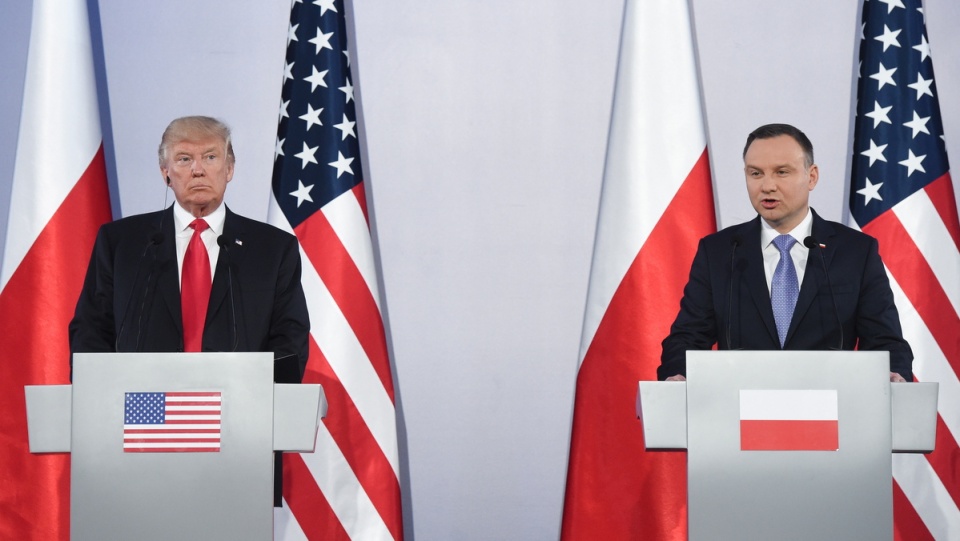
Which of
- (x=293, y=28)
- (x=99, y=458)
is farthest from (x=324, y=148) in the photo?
(x=99, y=458)

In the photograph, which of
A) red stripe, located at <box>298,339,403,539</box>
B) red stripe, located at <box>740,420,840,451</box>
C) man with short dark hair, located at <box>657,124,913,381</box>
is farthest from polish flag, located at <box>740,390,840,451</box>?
red stripe, located at <box>298,339,403,539</box>

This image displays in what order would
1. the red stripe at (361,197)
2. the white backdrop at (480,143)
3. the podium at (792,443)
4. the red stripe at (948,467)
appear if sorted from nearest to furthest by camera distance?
the podium at (792,443)
the red stripe at (948,467)
the red stripe at (361,197)
the white backdrop at (480,143)

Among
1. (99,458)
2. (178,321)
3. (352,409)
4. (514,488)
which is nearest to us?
(99,458)

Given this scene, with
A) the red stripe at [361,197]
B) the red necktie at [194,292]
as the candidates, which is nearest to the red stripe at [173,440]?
the red necktie at [194,292]

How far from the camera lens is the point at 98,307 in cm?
269

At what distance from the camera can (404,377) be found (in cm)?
409

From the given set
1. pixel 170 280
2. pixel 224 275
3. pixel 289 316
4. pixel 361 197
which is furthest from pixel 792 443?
pixel 361 197

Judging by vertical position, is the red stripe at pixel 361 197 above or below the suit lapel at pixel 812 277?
above

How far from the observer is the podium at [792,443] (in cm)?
205

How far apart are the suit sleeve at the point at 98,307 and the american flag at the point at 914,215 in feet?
8.22

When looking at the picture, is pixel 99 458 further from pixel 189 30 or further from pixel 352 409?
pixel 189 30

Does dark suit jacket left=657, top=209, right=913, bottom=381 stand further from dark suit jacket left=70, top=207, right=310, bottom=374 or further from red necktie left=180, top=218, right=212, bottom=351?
red necktie left=180, top=218, right=212, bottom=351

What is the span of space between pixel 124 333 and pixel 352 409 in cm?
111

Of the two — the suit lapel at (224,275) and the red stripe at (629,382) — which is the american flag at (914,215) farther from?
the suit lapel at (224,275)
